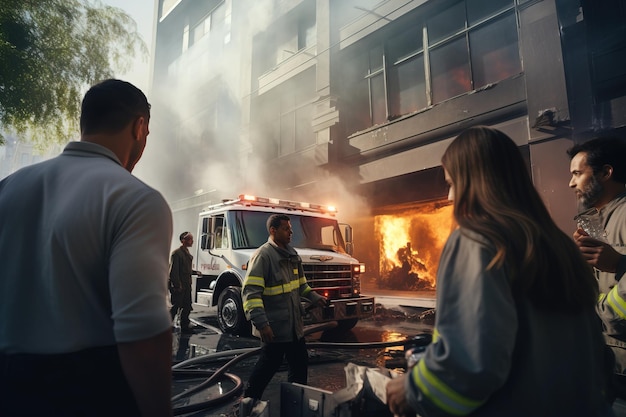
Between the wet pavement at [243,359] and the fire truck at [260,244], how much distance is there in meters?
0.48

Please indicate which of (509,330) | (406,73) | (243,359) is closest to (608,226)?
(509,330)

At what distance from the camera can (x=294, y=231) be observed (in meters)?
7.61

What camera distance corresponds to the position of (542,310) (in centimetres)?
112

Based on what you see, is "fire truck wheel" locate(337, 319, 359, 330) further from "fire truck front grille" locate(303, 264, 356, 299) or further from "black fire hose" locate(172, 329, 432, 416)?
"black fire hose" locate(172, 329, 432, 416)

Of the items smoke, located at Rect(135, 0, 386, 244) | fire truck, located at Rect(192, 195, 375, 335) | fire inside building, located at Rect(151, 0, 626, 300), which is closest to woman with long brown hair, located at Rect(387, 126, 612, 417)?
fire truck, located at Rect(192, 195, 375, 335)

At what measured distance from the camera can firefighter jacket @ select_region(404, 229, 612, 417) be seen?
1.04 meters

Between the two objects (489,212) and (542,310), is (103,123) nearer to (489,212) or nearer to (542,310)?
(489,212)

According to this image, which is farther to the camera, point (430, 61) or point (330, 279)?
point (430, 61)

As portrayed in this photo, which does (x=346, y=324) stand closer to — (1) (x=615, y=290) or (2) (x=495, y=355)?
(1) (x=615, y=290)

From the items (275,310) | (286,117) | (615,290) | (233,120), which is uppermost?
(233,120)

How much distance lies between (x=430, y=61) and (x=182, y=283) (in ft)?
32.8

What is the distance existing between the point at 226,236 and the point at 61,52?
9.48 m

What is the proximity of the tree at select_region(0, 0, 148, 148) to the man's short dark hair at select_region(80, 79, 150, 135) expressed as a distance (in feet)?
39.3

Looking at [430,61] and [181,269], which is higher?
[430,61]
